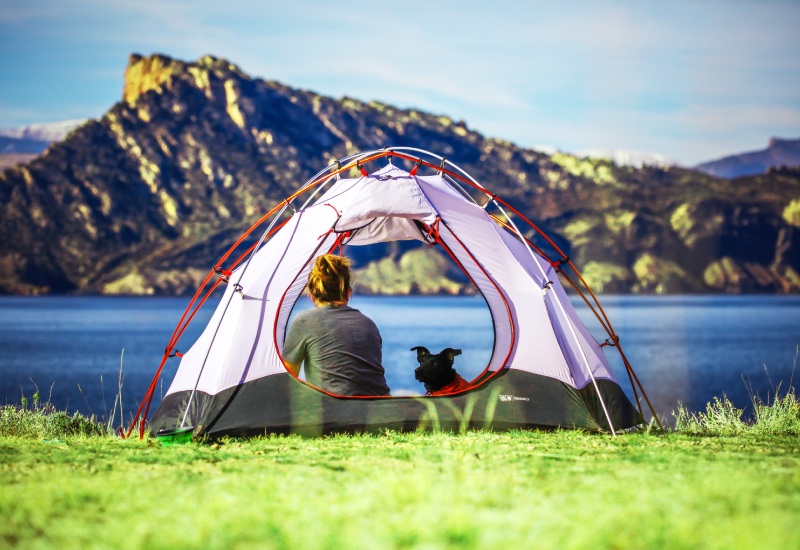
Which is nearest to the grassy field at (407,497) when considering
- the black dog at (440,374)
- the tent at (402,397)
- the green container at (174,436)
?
the green container at (174,436)

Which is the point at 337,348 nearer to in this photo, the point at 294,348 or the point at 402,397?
the point at 294,348

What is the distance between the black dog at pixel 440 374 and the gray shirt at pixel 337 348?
662 mm

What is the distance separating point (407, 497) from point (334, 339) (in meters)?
3.45

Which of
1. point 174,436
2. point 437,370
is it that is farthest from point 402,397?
point 174,436

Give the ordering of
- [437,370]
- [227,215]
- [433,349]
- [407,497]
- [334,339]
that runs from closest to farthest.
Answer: [407,497]
[334,339]
[437,370]
[433,349]
[227,215]

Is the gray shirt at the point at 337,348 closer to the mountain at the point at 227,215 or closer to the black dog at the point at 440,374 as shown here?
the black dog at the point at 440,374

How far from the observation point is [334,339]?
24.5ft

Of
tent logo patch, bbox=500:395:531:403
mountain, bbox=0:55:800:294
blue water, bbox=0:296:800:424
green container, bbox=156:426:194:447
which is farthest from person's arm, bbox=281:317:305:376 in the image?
mountain, bbox=0:55:800:294

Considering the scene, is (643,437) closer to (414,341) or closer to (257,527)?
(257,527)

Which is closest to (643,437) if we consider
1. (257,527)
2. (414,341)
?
(257,527)

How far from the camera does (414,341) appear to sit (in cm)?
5409

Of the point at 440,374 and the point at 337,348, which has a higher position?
the point at 337,348

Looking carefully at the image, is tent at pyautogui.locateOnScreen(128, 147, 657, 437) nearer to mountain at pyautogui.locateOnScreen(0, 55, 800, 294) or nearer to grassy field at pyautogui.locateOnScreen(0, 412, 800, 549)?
grassy field at pyautogui.locateOnScreen(0, 412, 800, 549)

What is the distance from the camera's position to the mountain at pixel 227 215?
15862 centimetres
